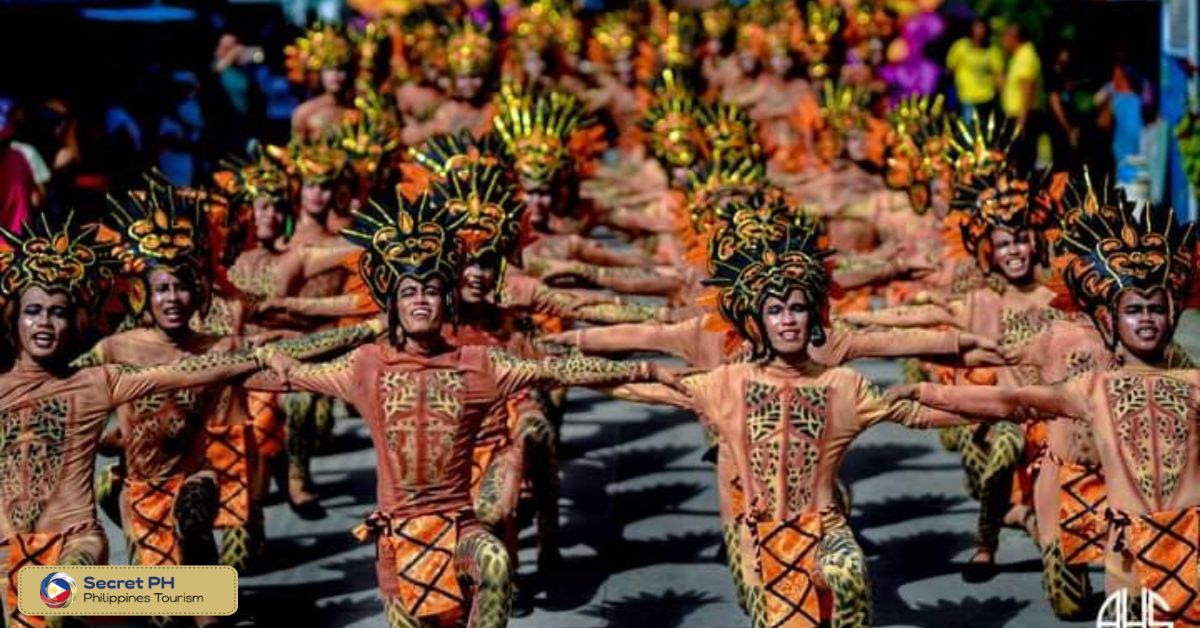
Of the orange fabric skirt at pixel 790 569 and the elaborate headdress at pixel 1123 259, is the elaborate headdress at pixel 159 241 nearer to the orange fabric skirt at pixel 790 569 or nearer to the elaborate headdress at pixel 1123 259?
the orange fabric skirt at pixel 790 569

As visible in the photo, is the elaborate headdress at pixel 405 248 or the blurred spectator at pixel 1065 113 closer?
the elaborate headdress at pixel 405 248

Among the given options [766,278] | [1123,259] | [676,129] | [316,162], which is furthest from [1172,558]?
[676,129]

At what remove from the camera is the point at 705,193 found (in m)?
14.6

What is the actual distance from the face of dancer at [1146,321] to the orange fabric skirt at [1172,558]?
70cm

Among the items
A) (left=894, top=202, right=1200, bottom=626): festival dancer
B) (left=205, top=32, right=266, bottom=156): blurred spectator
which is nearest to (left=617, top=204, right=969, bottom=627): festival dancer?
(left=894, top=202, right=1200, bottom=626): festival dancer

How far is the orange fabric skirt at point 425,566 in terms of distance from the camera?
10602mm

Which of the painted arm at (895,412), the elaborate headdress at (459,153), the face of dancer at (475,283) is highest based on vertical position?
the elaborate headdress at (459,153)

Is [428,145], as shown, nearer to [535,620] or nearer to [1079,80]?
[535,620]

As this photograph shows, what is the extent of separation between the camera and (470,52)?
792 inches

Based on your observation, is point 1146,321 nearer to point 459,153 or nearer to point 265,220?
point 459,153

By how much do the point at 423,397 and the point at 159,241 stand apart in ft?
7.14

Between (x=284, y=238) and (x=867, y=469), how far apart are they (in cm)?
392

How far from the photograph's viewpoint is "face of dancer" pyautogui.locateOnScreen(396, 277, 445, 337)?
10.7 metres

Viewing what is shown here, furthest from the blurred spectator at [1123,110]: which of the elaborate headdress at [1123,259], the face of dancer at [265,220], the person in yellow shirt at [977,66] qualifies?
the elaborate headdress at [1123,259]
